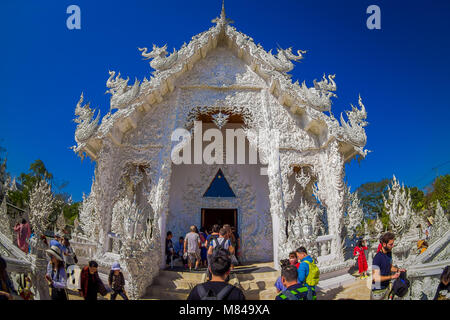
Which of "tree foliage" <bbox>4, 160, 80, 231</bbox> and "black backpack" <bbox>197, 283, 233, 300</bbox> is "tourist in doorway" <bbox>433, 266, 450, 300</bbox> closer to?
"black backpack" <bbox>197, 283, 233, 300</bbox>

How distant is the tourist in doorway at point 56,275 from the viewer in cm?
319

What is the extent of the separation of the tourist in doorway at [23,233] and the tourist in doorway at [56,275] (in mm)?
2904

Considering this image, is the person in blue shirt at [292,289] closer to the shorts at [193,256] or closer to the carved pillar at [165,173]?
the shorts at [193,256]

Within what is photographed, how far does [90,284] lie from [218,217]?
617 centimetres

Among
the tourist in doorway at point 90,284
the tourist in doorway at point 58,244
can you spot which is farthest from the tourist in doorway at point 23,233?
→ the tourist in doorway at point 90,284

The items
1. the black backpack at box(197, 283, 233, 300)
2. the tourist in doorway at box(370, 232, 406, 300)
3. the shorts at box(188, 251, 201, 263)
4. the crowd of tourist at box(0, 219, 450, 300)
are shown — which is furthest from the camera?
the shorts at box(188, 251, 201, 263)

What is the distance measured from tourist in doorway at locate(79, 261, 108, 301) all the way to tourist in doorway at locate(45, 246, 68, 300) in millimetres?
187

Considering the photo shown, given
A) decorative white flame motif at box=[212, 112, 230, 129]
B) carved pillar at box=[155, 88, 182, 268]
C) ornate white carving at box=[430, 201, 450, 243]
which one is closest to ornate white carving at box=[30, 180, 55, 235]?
carved pillar at box=[155, 88, 182, 268]

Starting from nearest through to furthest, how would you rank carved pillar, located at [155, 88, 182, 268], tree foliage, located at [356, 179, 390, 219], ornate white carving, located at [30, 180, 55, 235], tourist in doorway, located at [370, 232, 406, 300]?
tourist in doorway, located at [370, 232, 406, 300]
ornate white carving, located at [30, 180, 55, 235]
carved pillar, located at [155, 88, 182, 268]
tree foliage, located at [356, 179, 390, 219]

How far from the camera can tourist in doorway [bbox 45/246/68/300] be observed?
3.19m

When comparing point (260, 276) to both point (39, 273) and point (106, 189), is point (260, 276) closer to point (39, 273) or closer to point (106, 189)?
point (106, 189)
